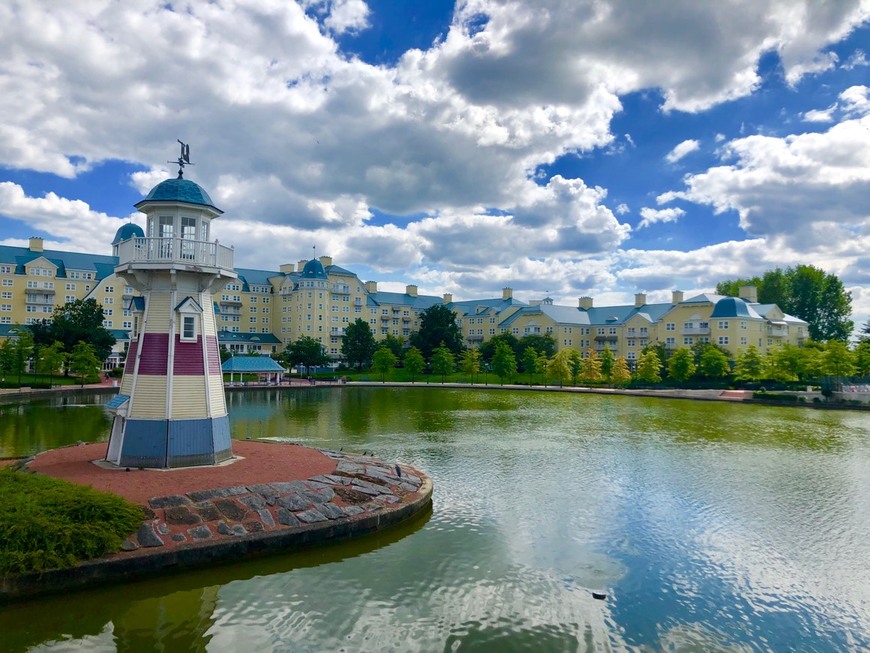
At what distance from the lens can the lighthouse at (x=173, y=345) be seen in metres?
17.0

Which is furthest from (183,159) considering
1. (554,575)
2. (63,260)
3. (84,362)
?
(63,260)

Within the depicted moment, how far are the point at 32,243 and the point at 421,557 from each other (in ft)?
319

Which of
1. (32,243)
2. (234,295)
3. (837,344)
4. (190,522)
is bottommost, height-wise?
(190,522)

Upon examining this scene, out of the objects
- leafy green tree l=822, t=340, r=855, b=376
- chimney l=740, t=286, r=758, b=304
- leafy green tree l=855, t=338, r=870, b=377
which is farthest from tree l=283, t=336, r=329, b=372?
chimney l=740, t=286, r=758, b=304

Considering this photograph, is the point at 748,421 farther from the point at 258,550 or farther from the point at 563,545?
the point at 258,550

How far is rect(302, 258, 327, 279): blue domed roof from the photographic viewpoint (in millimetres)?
97062

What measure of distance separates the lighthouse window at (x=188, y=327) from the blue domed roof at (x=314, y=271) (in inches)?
3165

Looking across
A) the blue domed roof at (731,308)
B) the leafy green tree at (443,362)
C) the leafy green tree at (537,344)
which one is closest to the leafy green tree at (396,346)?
the leafy green tree at (443,362)

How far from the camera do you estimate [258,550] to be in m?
12.9

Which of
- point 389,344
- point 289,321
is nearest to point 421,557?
point 389,344

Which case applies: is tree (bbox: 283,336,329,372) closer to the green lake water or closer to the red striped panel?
the green lake water

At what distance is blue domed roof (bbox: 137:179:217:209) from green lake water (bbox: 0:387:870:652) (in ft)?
36.9

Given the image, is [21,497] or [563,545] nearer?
[21,497]

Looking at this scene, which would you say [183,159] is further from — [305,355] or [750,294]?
[750,294]
